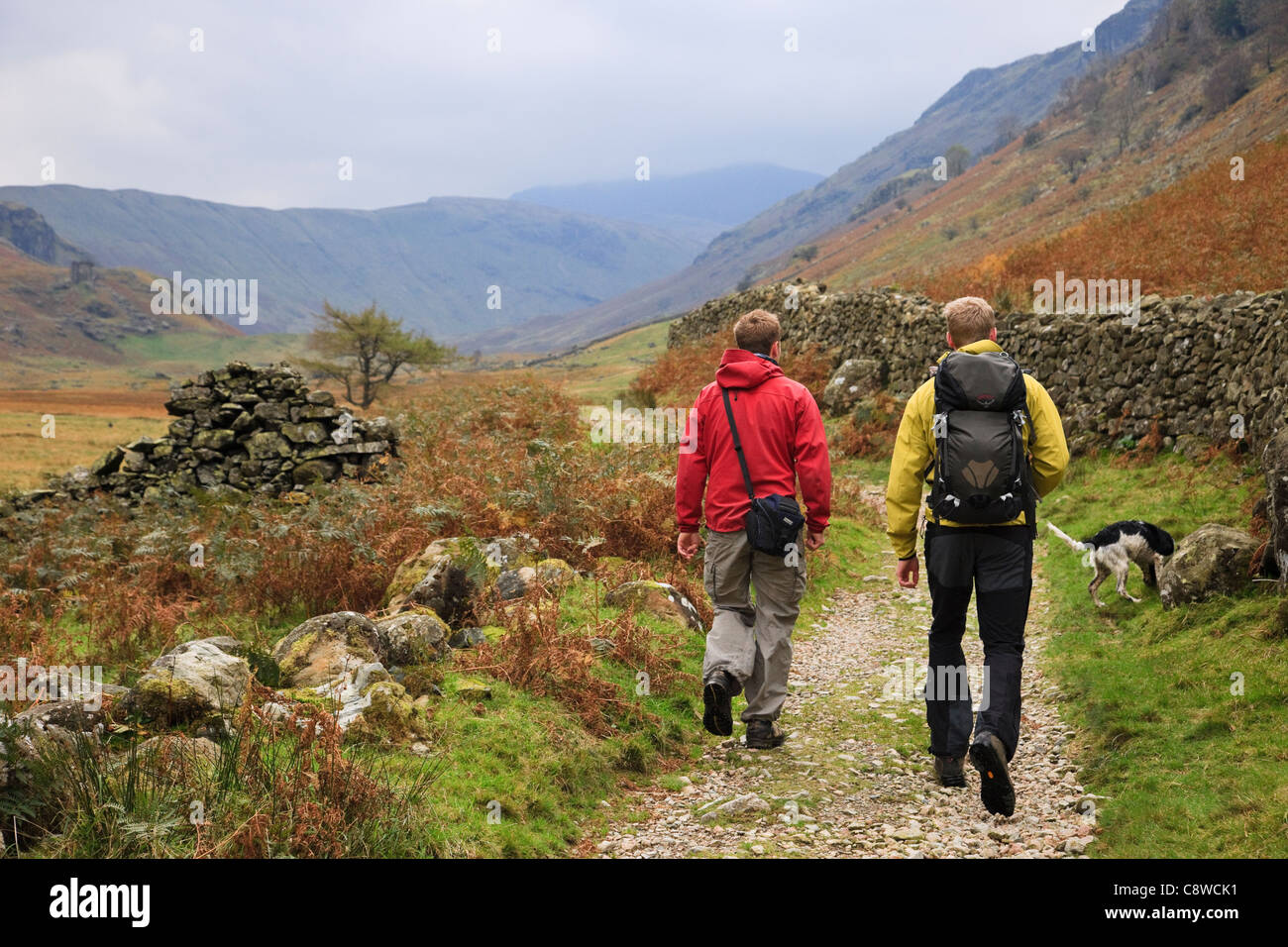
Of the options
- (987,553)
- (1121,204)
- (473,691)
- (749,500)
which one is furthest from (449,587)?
(1121,204)

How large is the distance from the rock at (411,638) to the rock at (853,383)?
1486 cm

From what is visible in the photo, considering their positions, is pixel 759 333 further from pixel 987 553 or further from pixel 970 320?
pixel 987 553

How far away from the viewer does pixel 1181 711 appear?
5.93 m

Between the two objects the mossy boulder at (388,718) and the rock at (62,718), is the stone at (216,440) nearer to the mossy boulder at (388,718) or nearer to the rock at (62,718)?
the mossy boulder at (388,718)

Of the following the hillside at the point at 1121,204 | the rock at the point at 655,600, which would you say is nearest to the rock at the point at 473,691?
the rock at the point at 655,600

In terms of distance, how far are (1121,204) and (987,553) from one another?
50.6 meters

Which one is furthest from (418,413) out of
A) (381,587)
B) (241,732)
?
(241,732)

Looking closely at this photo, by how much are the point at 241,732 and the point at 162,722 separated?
803 mm

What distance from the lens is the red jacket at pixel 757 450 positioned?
575cm

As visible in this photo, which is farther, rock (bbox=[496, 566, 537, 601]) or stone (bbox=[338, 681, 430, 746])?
rock (bbox=[496, 566, 537, 601])

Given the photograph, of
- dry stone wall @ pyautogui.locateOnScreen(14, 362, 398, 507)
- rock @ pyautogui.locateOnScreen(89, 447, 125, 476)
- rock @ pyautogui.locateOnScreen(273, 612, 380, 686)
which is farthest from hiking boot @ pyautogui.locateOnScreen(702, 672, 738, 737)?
rock @ pyautogui.locateOnScreen(89, 447, 125, 476)

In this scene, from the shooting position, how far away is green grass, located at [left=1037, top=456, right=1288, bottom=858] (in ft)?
15.0

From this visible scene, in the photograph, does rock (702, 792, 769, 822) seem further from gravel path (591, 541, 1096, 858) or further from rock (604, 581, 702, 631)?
rock (604, 581, 702, 631)

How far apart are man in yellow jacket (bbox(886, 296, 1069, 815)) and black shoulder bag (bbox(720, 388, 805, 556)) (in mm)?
723
